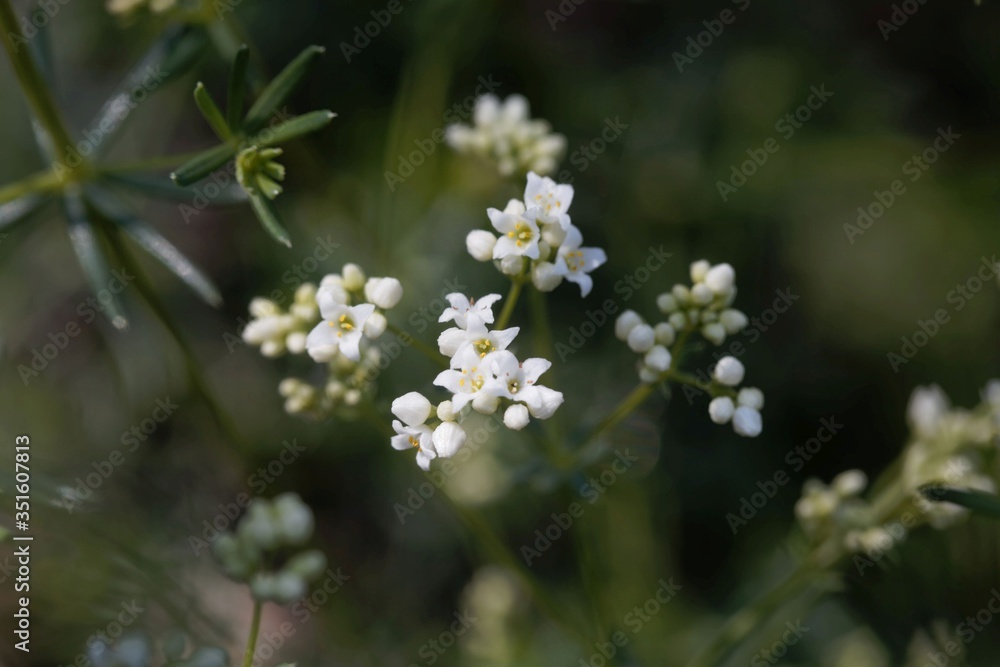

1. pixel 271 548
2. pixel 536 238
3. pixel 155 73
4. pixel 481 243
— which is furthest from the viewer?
pixel 155 73

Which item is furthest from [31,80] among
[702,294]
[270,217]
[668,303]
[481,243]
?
[702,294]

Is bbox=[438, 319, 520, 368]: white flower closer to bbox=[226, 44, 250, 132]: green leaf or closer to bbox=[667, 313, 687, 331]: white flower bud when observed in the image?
bbox=[667, 313, 687, 331]: white flower bud

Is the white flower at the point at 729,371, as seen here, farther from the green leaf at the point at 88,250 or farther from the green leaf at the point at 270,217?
the green leaf at the point at 88,250

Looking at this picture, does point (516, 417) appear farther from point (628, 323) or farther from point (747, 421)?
point (747, 421)

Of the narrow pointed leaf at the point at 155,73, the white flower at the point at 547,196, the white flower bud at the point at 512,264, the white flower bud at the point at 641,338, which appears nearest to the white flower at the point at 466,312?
the white flower bud at the point at 512,264

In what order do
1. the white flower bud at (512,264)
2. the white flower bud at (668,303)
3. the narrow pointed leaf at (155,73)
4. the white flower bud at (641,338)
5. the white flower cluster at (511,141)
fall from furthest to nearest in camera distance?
1. the white flower cluster at (511,141)
2. the narrow pointed leaf at (155,73)
3. the white flower bud at (668,303)
4. the white flower bud at (641,338)
5. the white flower bud at (512,264)

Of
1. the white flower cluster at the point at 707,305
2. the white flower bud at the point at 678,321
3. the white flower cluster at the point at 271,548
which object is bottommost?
the white flower cluster at the point at 271,548
